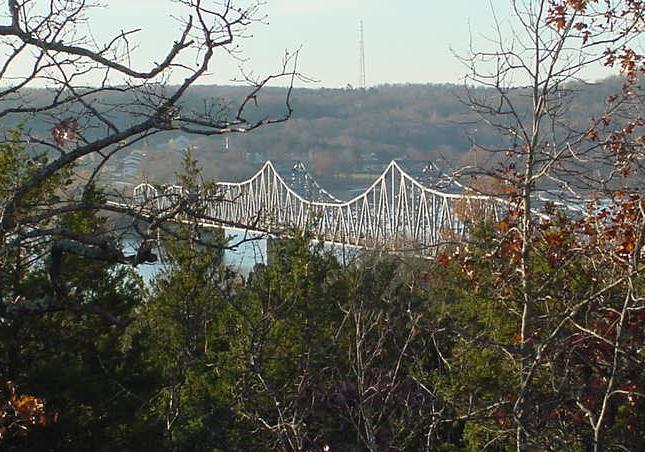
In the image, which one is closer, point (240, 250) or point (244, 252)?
point (244, 252)

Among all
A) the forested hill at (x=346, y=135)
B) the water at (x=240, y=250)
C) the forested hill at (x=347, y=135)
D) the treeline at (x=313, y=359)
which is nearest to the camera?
the water at (x=240, y=250)

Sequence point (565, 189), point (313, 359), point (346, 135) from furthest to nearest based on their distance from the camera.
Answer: point (346, 135) < point (313, 359) < point (565, 189)

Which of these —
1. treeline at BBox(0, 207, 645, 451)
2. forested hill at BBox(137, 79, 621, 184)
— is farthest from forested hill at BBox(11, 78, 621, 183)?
treeline at BBox(0, 207, 645, 451)

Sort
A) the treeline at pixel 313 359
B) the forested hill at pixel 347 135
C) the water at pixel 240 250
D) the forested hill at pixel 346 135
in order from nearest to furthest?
the water at pixel 240 250
the treeline at pixel 313 359
the forested hill at pixel 347 135
the forested hill at pixel 346 135

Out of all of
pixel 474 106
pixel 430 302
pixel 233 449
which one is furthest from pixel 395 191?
pixel 474 106

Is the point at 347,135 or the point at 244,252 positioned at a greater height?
the point at 244,252

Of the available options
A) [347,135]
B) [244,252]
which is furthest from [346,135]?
[244,252]

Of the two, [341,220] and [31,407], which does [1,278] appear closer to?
[31,407]

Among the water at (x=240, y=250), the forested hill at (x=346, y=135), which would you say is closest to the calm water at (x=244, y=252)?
the water at (x=240, y=250)

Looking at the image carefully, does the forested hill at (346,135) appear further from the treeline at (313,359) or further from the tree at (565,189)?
the tree at (565,189)

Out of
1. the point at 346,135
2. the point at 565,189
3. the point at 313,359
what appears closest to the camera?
the point at 565,189

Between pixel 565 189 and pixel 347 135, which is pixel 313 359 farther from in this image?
pixel 347 135
